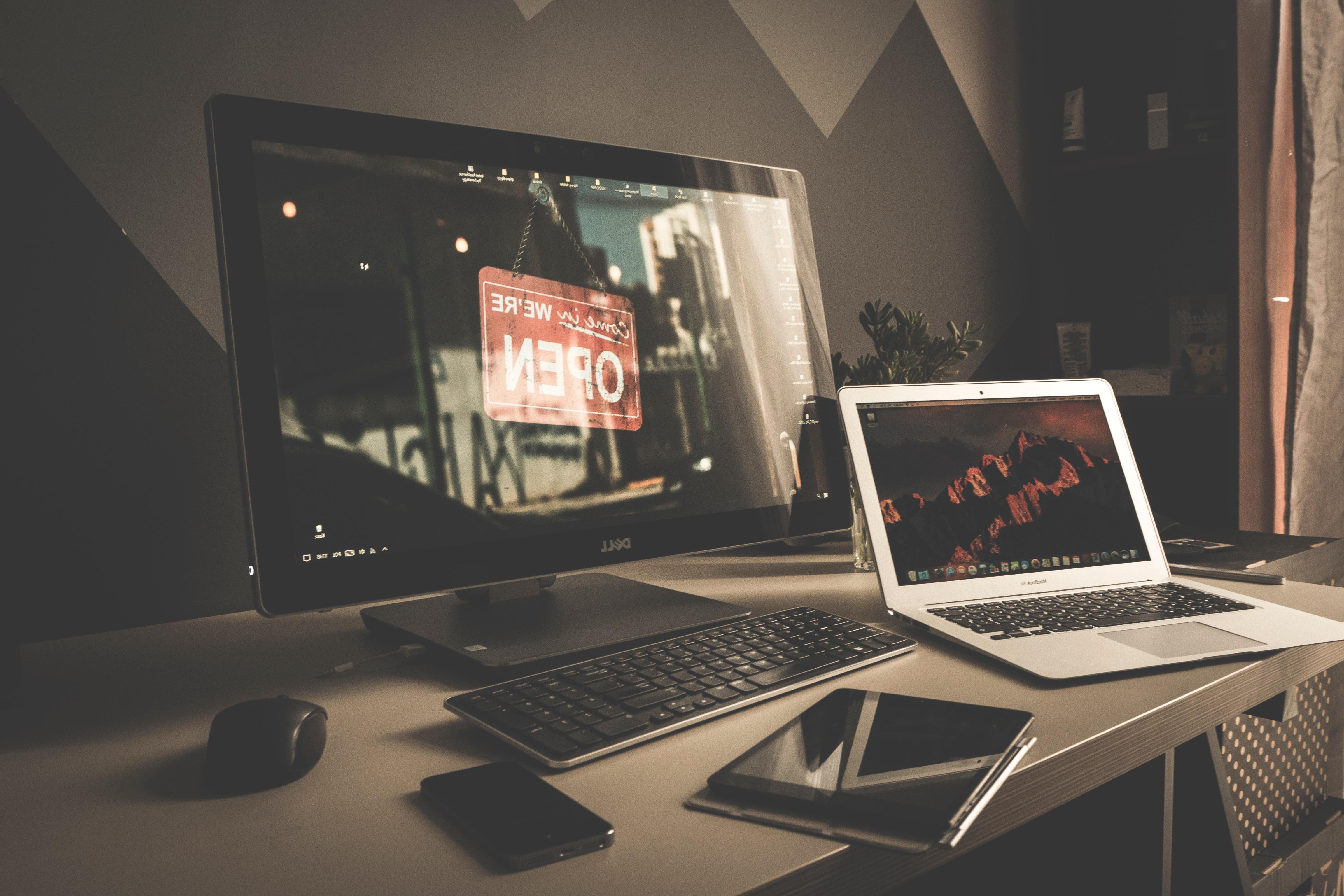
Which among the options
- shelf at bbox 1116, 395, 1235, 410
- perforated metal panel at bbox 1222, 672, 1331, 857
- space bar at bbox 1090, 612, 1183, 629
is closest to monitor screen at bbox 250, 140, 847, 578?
space bar at bbox 1090, 612, 1183, 629

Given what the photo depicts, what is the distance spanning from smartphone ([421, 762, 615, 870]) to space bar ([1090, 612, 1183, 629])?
57 centimetres

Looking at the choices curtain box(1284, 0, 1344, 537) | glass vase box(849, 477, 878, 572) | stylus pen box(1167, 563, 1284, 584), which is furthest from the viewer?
curtain box(1284, 0, 1344, 537)

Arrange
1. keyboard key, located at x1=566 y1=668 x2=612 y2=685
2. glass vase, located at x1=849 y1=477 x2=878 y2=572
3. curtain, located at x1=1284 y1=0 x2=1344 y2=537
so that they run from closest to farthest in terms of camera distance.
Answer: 1. keyboard key, located at x1=566 y1=668 x2=612 y2=685
2. glass vase, located at x1=849 y1=477 x2=878 y2=572
3. curtain, located at x1=1284 y1=0 x2=1344 y2=537

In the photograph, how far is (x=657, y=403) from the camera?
3.16ft

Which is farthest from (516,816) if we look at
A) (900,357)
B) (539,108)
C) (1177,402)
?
(1177,402)

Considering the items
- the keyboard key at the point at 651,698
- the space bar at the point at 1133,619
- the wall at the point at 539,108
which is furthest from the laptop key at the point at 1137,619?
the wall at the point at 539,108

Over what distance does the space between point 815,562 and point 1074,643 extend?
49 centimetres

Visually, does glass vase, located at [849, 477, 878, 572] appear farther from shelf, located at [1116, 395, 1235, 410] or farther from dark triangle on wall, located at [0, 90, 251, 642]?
shelf, located at [1116, 395, 1235, 410]

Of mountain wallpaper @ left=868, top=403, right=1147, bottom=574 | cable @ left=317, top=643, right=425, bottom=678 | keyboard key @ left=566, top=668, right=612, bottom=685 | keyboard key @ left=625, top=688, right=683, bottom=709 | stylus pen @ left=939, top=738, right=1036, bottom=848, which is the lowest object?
stylus pen @ left=939, top=738, right=1036, bottom=848

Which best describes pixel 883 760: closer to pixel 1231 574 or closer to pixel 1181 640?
pixel 1181 640

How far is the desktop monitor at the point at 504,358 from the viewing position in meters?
0.74

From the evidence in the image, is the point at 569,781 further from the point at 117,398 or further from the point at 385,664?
the point at 117,398

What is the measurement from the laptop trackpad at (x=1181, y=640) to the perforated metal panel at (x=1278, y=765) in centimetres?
24

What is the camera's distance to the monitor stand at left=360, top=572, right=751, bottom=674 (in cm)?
78
